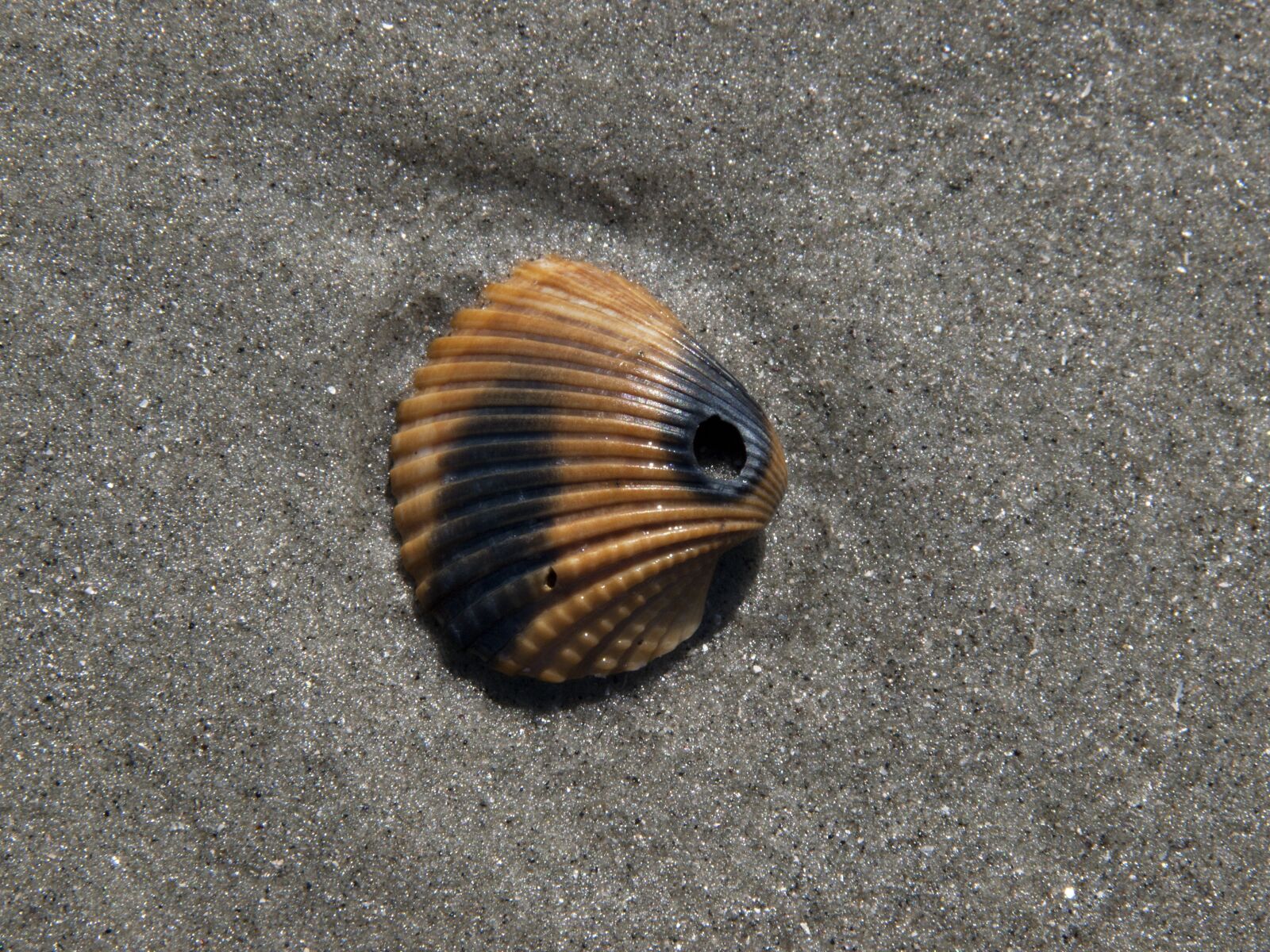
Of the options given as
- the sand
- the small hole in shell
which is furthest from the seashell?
the sand

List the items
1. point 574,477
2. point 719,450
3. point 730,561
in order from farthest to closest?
point 730,561 → point 719,450 → point 574,477

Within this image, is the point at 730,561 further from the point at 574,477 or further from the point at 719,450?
the point at 574,477

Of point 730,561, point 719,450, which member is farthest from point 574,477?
point 730,561

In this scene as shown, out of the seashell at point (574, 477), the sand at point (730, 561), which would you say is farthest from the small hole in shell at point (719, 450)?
the sand at point (730, 561)

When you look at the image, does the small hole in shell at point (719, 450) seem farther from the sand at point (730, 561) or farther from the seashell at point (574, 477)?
the sand at point (730, 561)

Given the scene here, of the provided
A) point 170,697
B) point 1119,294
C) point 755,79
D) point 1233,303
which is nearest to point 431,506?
point 170,697

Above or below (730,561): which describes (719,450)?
above

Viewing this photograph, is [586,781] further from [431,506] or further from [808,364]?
[808,364]
